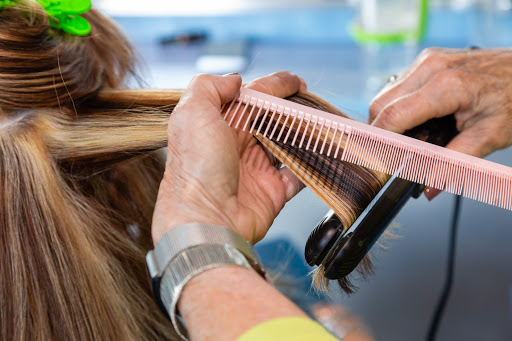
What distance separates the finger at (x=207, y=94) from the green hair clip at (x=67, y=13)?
0.90 feet

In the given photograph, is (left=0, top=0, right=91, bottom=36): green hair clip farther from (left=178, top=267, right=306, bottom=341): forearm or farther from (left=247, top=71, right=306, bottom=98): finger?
(left=178, top=267, right=306, bottom=341): forearm

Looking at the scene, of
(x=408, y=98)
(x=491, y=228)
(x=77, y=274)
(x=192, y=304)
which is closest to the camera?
(x=192, y=304)

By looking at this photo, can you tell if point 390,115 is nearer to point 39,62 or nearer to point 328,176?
A: point 328,176

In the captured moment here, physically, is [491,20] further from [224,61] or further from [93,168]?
[93,168]

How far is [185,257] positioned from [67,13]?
0.48 meters

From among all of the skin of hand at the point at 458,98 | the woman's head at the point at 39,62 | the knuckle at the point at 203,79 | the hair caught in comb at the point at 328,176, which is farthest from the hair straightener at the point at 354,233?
the woman's head at the point at 39,62

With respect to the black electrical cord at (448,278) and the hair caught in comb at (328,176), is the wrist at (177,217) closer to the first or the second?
the hair caught in comb at (328,176)

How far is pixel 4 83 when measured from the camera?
28.7 inches

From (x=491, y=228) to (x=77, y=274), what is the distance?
716 millimetres

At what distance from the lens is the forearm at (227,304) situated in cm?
53

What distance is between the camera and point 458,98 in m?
0.84

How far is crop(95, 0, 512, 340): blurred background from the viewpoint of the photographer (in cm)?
81

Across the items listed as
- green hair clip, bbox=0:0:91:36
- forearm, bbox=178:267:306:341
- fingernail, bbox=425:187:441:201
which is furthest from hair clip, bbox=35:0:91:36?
fingernail, bbox=425:187:441:201

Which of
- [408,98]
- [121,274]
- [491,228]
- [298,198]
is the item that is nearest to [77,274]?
[121,274]
